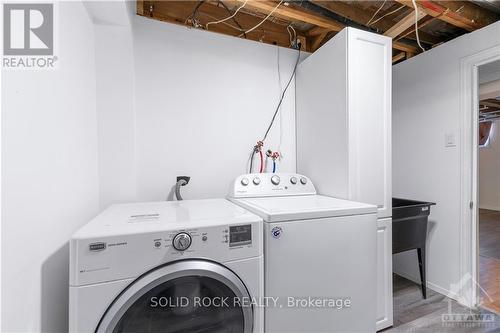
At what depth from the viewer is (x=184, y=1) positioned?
171cm

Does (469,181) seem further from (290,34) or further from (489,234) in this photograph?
(489,234)

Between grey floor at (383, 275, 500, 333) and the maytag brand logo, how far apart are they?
92.6 inches

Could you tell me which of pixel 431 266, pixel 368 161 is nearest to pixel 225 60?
pixel 368 161

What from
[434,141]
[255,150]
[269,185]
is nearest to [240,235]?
[269,185]

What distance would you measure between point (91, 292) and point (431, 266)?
2525mm

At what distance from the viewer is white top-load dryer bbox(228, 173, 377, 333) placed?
103 cm

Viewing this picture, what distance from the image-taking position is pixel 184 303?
92 cm

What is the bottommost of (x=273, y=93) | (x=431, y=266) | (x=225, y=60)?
(x=431, y=266)

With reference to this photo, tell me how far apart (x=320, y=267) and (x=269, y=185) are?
68 cm

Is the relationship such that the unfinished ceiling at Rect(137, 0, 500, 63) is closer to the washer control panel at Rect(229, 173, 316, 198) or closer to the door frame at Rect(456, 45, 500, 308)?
the door frame at Rect(456, 45, 500, 308)

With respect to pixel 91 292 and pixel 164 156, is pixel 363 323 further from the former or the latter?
pixel 164 156

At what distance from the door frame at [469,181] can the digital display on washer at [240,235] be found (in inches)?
73.4

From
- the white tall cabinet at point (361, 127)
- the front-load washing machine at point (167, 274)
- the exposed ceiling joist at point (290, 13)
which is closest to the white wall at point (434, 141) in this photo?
the white tall cabinet at point (361, 127)


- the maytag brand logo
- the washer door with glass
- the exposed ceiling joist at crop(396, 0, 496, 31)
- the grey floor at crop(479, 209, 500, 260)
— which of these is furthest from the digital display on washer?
the grey floor at crop(479, 209, 500, 260)
